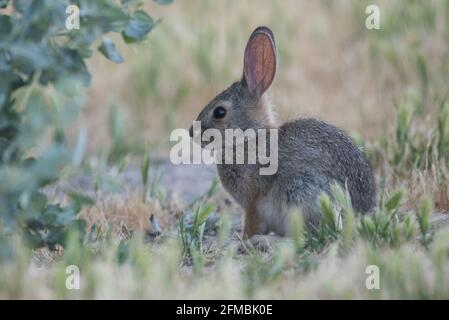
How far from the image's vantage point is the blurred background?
8.32m

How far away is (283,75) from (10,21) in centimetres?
468

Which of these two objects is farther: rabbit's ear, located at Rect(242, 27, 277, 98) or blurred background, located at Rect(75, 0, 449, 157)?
blurred background, located at Rect(75, 0, 449, 157)

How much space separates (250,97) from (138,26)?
99 cm

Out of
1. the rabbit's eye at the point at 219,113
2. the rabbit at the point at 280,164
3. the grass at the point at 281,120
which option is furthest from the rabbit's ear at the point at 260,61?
the grass at the point at 281,120

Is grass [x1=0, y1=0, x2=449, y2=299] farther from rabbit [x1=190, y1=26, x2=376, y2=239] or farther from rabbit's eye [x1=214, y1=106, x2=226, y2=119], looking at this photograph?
rabbit's eye [x1=214, y1=106, x2=226, y2=119]

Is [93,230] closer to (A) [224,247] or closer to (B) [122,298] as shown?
(A) [224,247]

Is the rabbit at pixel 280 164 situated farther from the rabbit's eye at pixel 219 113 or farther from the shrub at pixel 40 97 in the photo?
the shrub at pixel 40 97

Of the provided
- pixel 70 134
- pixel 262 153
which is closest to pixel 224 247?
pixel 262 153

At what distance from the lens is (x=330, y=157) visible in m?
5.47

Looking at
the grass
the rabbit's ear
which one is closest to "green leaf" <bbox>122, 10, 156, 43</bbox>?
the grass

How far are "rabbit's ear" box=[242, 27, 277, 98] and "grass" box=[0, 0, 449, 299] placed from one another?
0.64 m

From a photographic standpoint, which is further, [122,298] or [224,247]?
[224,247]

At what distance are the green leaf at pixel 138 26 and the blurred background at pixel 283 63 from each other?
2862mm

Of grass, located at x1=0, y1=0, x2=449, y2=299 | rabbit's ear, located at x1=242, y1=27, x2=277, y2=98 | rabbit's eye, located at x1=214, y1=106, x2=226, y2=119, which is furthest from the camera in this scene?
rabbit's eye, located at x1=214, y1=106, x2=226, y2=119
